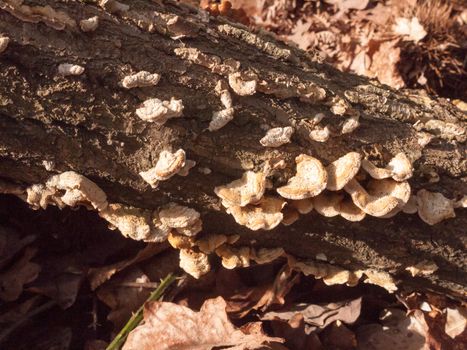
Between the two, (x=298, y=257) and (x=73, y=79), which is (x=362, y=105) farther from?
(x=73, y=79)

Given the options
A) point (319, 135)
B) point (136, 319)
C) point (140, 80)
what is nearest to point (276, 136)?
point (319, 135)

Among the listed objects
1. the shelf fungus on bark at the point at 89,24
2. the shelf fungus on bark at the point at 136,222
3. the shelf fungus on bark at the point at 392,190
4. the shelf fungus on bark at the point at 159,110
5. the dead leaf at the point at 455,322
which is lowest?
the dead leaf at the point at 455,322

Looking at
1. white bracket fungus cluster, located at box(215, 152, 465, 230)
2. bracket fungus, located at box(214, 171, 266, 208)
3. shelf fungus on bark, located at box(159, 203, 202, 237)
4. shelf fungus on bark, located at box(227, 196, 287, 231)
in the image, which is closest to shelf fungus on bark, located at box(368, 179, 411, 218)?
white bracket fungus cluster, located at box(215, 152, 465, 230)

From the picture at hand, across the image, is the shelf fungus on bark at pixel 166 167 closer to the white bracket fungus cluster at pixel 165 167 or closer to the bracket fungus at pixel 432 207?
the white bracket fungus cluster at pixel 165 167

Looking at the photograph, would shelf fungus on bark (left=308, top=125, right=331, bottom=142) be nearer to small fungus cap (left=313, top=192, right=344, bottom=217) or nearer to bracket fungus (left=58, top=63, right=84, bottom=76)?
small fungus cap (left=313, top=192, right=344, bottom=217)

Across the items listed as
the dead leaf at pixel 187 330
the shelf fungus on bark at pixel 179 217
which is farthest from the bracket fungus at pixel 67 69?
the dead leaf at pixel 187 330

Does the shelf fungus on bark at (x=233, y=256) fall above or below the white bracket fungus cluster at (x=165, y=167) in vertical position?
below

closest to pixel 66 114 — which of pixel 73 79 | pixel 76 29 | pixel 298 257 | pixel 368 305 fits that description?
pixel 73 79

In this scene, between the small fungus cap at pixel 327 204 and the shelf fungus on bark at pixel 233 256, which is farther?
the shelf fungus on bark at pixel 233 256
